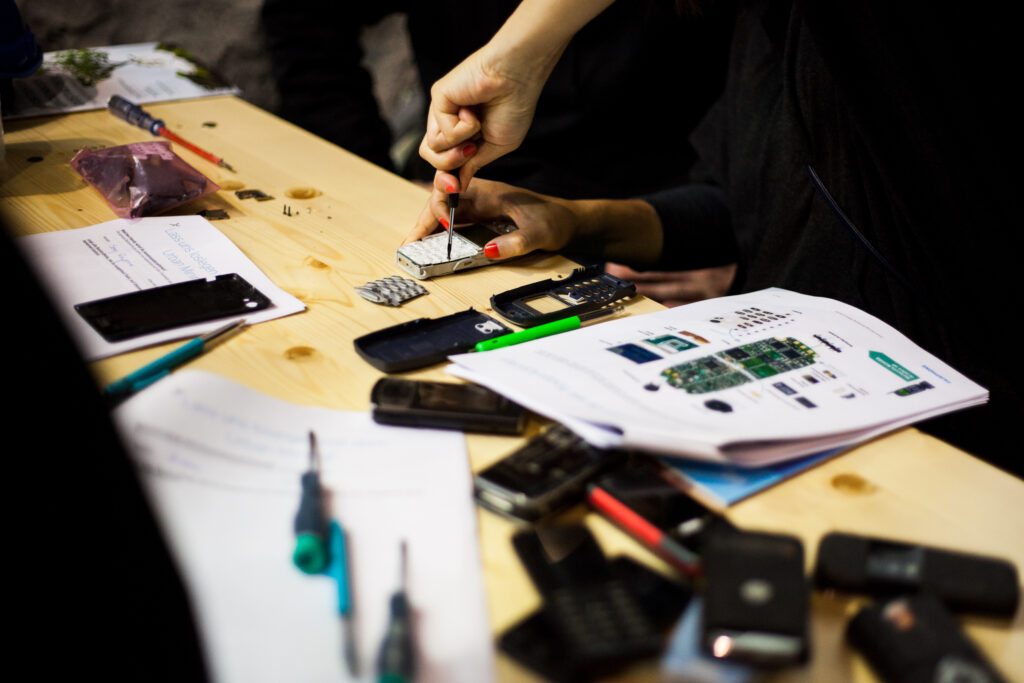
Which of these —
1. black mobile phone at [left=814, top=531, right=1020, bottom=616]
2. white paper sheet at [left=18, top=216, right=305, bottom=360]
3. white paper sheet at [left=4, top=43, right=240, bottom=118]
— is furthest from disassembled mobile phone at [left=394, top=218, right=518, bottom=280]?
white paper sheet at [left=4, top=43, right=240, bottom=118]

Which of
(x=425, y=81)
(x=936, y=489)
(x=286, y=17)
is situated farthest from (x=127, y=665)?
(x=286, y=17)

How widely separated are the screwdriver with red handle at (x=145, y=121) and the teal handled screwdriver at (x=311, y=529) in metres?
0.67

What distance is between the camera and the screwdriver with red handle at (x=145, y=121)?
1062mm

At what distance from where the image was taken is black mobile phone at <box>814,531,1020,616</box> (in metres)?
0.43

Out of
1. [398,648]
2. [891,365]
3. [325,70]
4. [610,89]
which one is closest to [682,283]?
[610,89]

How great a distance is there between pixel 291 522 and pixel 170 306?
0.29 metres

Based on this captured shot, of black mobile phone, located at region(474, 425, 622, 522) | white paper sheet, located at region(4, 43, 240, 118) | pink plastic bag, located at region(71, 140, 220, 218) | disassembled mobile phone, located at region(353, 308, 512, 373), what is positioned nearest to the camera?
black mobile phone, located at region(474, 425, 622, 522)

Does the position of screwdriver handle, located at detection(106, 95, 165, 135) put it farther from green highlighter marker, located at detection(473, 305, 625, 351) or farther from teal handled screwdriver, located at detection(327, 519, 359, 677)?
teal handled screwdriver, located at detection(327, 519, 359, 677)

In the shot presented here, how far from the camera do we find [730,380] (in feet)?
1.97

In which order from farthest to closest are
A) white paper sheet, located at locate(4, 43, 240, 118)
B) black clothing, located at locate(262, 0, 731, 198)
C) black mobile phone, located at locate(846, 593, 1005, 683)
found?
black clothing, located at locate(262, 0, 731, 198), white paper sheet, located at locate(4, 43, 240, 118), black mobile phone, located at locate(846, 593, 1005, 683)

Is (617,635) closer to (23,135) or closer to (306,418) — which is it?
(306,418)

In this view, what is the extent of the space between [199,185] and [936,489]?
80 cm

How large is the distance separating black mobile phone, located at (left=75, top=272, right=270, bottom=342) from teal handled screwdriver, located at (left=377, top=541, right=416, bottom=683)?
1.15 ft

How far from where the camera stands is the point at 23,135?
3.60 ft
